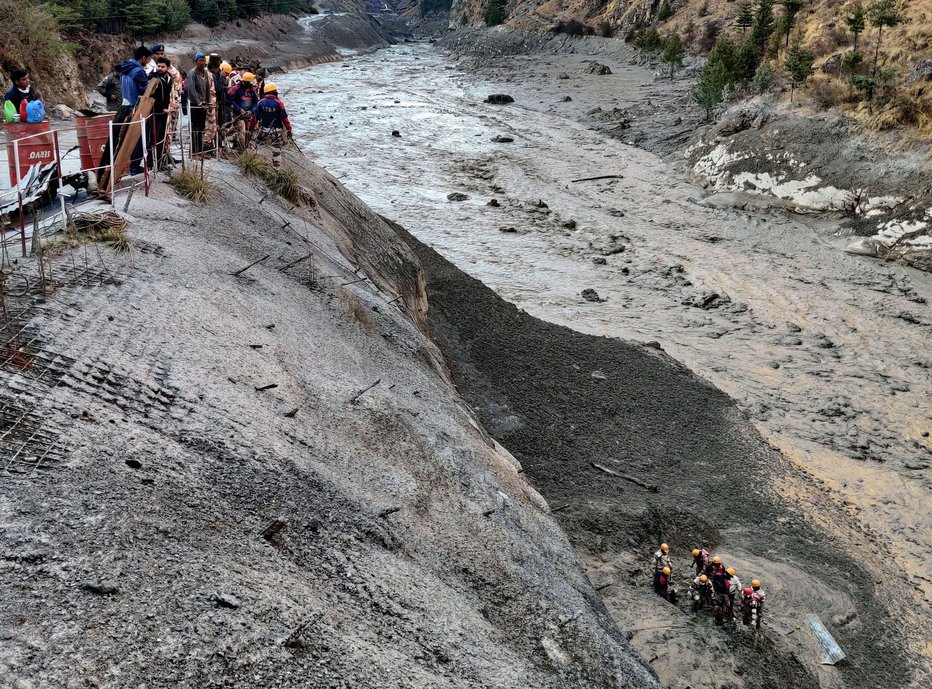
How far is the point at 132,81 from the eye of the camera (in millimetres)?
11547

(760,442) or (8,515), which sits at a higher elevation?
(8,515)

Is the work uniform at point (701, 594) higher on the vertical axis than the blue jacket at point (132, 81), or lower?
lower

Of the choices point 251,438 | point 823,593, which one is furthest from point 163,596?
point 823,593

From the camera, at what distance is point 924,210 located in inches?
986

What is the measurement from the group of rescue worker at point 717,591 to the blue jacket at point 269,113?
12.3 m

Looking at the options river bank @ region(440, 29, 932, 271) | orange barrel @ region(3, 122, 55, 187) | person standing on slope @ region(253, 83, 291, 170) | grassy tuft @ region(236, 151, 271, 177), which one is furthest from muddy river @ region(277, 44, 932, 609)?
orange barrel @ region(3, 122, 55, 187)

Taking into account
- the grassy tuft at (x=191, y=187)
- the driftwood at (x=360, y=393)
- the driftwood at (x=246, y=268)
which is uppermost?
the grassy tuft at (x=191, y=187)

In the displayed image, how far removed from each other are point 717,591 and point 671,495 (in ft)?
8.60

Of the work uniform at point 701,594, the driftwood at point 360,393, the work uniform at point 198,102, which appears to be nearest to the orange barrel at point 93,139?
the work uniform at point 198,102

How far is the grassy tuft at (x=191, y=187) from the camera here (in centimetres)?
1146

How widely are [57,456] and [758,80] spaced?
3795 centimetres

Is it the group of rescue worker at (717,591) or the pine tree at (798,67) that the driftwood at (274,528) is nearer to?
the group of rescue worker at (717,591)

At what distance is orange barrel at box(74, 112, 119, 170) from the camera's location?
11.3 meters

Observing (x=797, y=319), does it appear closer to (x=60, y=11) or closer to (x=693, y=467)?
(x=693, y=467)
